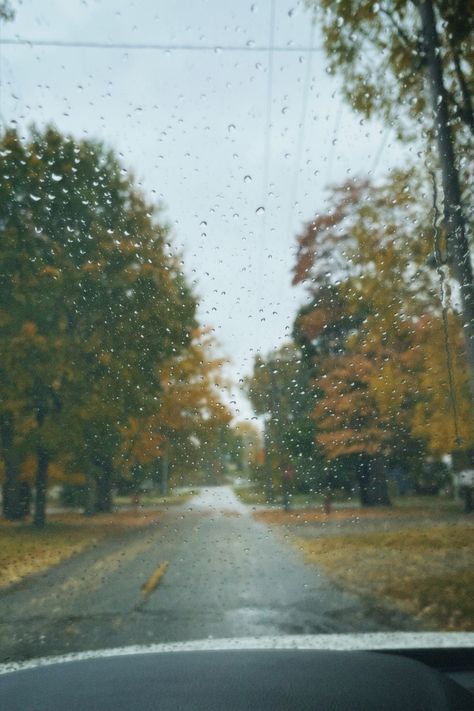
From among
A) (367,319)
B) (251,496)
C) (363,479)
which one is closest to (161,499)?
(251,496)

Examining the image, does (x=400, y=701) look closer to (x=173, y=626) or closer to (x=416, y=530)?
(x=173, y=626)

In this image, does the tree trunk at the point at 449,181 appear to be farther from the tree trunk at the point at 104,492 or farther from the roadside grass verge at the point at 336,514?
the tree trunk at the point at 104,492

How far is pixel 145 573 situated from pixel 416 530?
9.53ft

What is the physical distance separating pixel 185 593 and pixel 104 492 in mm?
1401

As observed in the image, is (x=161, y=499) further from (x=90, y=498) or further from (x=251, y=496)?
(x=90, y=498)

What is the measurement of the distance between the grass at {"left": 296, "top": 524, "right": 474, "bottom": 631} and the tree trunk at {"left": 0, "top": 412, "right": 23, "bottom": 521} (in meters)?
2.88

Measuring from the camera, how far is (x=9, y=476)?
7324mm

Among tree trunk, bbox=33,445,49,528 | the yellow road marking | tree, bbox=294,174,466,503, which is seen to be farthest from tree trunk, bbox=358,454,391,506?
tree trunk, bbox=33,445,49,528

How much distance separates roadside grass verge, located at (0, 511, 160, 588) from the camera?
283 inches

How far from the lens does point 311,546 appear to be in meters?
7.61

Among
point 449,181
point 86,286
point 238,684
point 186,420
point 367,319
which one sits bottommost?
point 238,684

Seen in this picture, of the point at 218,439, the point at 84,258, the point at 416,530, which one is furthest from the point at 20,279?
the point at 416,530

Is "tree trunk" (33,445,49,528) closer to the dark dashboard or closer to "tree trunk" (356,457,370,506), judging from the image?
Answer: "tree trunk" (356,457,370,506)

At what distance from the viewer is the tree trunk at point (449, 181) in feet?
19.0
